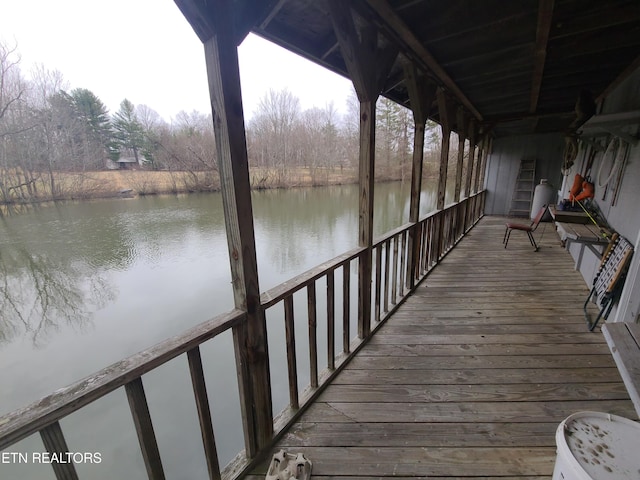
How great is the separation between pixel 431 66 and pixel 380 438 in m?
3.10

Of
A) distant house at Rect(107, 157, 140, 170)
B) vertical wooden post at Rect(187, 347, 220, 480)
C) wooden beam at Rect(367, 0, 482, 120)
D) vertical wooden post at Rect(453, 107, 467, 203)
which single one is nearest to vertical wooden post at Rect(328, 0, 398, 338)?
wooden beam at Rect(367, 0, 482, 120)

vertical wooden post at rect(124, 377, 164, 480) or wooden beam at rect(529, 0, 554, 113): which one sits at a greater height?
wooden beam at rect(529, 0, 554, 113)

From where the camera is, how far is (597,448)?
35.2 inches

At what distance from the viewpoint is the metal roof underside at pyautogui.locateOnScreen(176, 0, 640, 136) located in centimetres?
164

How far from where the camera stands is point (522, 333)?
2.46 meters

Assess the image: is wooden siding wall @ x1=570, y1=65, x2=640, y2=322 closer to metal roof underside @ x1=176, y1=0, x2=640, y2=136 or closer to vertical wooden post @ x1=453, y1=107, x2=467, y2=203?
metal roof underside @ x1=176, y1=0, x2=640, y2=136

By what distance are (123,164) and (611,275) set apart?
1017 centimetres

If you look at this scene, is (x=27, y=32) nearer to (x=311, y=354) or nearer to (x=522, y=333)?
(x=311, y=354)

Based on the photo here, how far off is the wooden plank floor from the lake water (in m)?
1.72

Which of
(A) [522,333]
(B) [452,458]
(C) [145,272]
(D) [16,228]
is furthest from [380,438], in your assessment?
(D) [16,228]

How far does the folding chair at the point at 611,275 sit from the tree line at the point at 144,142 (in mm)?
3032

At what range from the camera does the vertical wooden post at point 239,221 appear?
98 cm

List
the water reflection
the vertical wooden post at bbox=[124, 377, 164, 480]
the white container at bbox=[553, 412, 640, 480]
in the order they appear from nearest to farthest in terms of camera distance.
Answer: the white container at bbox=[553, 412, 640, 480]
the vertical wooden post at bbox=[124, 377, 164, 480]
the water reflection

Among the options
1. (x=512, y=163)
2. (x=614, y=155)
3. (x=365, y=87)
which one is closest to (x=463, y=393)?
(x=365, y=87)
